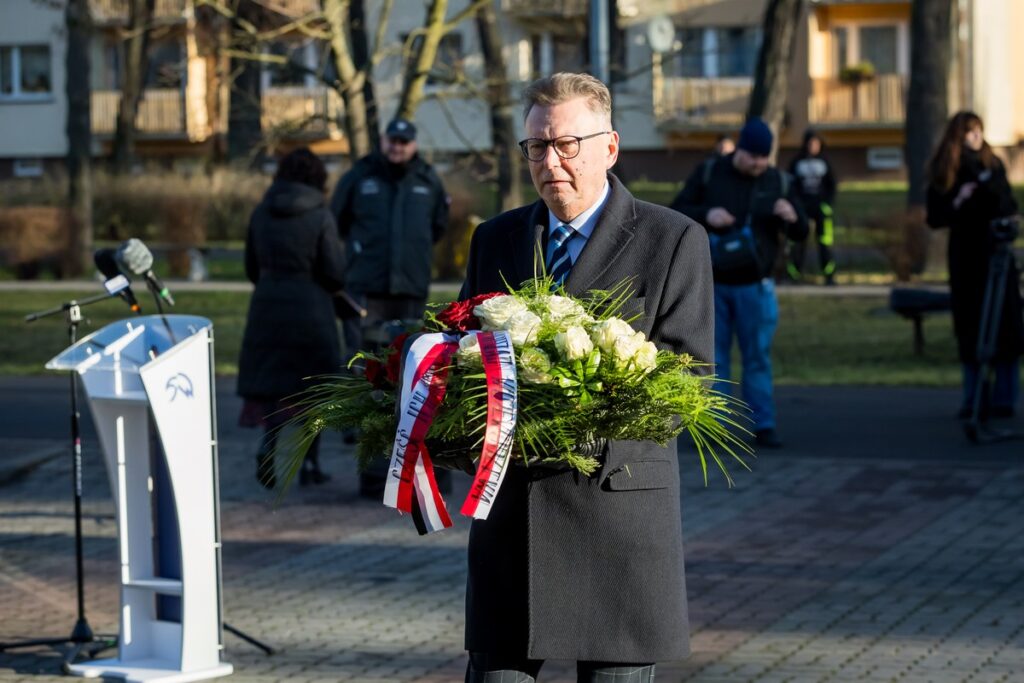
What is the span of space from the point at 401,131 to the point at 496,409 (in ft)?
25.4

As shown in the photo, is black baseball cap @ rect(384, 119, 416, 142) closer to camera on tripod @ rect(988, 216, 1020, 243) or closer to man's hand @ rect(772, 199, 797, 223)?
man's hand @ rect(772, 199, 797, 223)

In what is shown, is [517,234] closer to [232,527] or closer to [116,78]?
[232,527]

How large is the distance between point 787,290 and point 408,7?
26890 mm

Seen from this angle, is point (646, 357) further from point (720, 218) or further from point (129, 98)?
point (129, 98)

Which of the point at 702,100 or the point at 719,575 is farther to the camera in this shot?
the point at 702,100

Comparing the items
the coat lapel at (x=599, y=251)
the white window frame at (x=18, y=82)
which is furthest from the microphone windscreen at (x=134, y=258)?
the white window frame at (x=18, y=82)

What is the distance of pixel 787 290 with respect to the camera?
78.8 ft

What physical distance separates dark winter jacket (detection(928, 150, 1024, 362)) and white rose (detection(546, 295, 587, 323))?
8277 millimetres

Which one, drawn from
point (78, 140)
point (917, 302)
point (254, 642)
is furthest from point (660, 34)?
point (254, 642)

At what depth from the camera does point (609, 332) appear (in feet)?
12.3

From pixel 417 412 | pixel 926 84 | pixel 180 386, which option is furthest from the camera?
pixel 926 84

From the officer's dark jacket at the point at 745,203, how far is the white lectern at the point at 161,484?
16.6 ft

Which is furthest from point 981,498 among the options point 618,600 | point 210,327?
point 618,600

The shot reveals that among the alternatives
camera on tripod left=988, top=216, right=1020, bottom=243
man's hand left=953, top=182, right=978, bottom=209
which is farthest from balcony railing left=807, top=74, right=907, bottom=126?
camera on tripod left=988, top=216, right=1020, bottom=243
